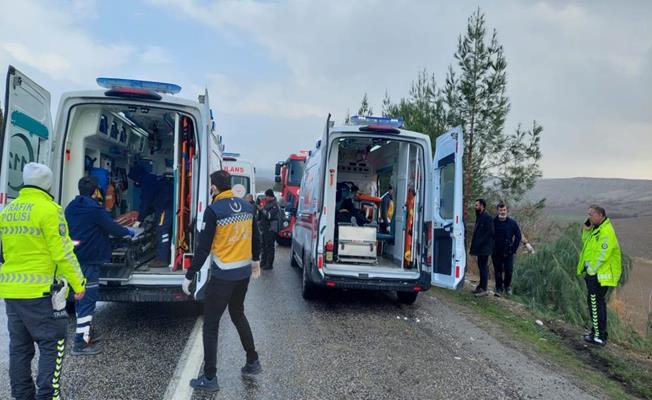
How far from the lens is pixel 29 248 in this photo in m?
2.98

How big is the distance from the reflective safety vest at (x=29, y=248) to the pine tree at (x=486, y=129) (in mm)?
10607

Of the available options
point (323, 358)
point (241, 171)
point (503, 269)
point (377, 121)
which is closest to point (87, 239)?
point (323, 358)

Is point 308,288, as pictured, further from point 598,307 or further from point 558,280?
point 558,280

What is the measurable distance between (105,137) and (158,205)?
1124mm

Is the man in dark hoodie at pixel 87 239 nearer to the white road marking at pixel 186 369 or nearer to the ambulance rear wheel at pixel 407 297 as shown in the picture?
the white road marking at pixel 186 369

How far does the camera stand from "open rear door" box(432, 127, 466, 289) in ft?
19.5

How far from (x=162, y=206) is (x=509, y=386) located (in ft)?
15.5

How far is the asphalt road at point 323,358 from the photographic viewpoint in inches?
151

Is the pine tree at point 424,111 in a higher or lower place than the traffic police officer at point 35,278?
higher

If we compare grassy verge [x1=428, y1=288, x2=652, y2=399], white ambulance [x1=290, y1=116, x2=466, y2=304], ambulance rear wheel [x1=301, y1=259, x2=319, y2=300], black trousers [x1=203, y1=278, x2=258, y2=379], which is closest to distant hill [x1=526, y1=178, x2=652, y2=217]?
grassy verge [x1=428, y1=288, x2=652, y2=399]

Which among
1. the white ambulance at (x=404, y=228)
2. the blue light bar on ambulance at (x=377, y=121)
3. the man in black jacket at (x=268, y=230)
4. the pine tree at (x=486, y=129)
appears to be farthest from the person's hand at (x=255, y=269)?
the pine tree at (x=486, y=129)

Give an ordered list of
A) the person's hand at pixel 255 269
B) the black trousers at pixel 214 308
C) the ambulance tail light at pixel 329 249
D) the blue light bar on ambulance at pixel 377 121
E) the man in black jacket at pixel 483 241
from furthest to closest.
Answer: the man in black jacket at pixel 483 241 < the ambulance tail light at pixel 329 249 < the blue light bar on ambulance at pixel 377 121 < the person's hand at pixel 255 269 < the black trousers at pixel 214 308

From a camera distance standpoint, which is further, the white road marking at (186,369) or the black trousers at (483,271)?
the black trousers at (483,271)

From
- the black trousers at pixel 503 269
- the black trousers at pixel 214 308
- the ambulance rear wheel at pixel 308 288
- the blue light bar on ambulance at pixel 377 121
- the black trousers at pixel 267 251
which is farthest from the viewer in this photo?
the black trousers at pixel 267 251
